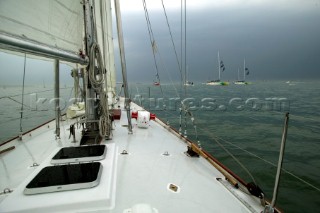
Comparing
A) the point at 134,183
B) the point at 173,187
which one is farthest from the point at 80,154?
the point at 173,187

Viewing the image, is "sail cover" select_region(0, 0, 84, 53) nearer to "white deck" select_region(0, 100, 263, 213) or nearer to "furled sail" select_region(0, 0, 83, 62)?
"furled sail" select_region(0, 0, 83, 62)

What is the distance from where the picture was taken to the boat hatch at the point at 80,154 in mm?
2252

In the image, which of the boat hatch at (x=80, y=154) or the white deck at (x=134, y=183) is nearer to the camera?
the white deck at (x=134, y=183)

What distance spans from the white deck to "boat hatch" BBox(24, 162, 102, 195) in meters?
0.05

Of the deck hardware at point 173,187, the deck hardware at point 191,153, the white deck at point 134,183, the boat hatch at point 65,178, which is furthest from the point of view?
the deck hardware at point 191,153

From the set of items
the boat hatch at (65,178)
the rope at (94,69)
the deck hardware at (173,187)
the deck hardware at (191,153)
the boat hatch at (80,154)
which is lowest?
the deck hardware at (173,187)

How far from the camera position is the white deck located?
1.59m

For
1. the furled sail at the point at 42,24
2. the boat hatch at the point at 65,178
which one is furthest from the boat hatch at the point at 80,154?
the furled sail at the point at 42,24

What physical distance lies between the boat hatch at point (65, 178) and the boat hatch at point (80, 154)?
194 mm

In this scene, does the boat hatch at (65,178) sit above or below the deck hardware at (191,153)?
above

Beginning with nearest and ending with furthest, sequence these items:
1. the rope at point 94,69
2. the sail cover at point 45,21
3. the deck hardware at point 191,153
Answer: the sail cover at point 45,21 < the deck hardware at point 191,153 < the rope at point 94,69

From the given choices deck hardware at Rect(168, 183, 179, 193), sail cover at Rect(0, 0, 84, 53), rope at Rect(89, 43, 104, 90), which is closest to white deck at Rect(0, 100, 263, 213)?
deck hardware at Rect(168, 183, 179, 193)

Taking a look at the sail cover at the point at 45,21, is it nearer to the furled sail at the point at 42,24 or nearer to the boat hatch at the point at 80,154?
the furled sail at the point at 42,24

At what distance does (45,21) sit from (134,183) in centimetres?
234
